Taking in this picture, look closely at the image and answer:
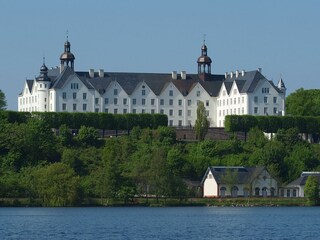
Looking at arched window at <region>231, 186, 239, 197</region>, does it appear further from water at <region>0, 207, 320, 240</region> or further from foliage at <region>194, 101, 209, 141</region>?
foliage at <region>194, 101, 209, 141</region>

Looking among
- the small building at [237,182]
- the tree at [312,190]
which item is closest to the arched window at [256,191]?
the small building at [237,182]

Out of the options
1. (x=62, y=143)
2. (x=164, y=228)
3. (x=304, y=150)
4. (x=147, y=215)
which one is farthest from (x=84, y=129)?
(x=164, y=228)

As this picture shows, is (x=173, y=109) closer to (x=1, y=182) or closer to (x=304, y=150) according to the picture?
(x=304, y=150)

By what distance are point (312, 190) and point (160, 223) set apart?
1027 inches

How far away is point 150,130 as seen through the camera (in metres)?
129

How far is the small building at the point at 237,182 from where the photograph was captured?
116 metres

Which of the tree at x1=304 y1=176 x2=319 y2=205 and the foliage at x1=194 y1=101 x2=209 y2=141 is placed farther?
the foliage at x1=194 y1=101 x2=209 y2=141

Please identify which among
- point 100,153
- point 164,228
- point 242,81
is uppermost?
point 242,81

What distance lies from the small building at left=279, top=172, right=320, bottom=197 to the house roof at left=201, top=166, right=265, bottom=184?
9.33 feet

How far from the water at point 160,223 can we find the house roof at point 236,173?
390 inches

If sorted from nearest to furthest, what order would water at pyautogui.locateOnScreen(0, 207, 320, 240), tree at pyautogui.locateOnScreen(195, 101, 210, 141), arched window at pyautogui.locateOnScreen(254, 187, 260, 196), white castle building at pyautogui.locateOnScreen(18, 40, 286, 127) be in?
water at pyautogui.locateOnScreen(0, 207, 320, 240) → arched window at pyautogui.locateOnScreen(254, 187, 260, 196) → tree at pyautogui.locateOnScreen(195, 101, 210, 141) → white castle building at pyautogui.locateOnScreen(18, 40, 286, 127)

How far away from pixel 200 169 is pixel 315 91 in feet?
122

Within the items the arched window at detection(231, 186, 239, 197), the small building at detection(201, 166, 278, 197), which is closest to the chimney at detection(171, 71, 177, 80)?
the small building at detection(201, 166, 278, 197)

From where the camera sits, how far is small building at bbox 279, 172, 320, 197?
115806mm
